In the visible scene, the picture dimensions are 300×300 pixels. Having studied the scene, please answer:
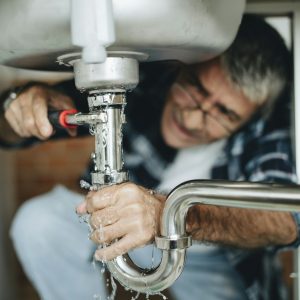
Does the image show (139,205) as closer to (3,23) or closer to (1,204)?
(3,23)

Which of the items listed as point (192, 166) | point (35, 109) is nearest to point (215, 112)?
point (192, 166)

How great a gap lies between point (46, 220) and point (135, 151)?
0.21 metres

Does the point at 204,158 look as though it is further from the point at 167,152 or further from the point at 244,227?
the point at 244,227

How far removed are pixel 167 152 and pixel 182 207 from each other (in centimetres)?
48

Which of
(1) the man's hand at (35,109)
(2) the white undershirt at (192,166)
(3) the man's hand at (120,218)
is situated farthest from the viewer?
(2) the white undershirt at (192,166)

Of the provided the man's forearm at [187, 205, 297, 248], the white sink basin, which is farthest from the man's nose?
the white sink basin

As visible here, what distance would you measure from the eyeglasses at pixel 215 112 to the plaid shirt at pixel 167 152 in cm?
3

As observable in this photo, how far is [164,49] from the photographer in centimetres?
58

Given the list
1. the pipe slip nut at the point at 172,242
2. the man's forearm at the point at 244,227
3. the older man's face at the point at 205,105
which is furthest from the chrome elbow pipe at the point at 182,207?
the older man's face at the point at 205,105

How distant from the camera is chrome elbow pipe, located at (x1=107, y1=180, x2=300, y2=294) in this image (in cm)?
51

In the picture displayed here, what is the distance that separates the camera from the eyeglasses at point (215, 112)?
3.10 feet

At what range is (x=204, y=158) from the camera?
1030 mm

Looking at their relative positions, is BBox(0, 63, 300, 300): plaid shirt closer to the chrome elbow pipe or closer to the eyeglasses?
the eyeglasses

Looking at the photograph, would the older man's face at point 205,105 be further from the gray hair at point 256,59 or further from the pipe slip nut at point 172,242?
the pipe slip nut at point 172,242
